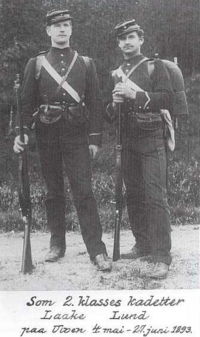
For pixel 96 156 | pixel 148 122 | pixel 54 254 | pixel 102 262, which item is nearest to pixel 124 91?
pixel 148 122

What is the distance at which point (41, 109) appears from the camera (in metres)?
3.71

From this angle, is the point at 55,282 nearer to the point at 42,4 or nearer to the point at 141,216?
the point at 141,216

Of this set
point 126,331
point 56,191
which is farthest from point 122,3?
point 126,331

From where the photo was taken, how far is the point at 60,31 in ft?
12.0

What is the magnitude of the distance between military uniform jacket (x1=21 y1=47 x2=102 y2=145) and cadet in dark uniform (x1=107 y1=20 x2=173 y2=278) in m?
0.15

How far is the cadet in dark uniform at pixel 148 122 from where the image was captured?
356 centimetres

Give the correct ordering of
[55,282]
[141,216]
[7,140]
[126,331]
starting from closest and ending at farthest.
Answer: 1. [126,331]
2. [55,282]
3. [141,216]
4. [7,140]

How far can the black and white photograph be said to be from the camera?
3395 millimetres

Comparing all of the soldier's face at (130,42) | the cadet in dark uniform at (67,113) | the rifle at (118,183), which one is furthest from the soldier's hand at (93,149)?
the soldier's face at (130,42)

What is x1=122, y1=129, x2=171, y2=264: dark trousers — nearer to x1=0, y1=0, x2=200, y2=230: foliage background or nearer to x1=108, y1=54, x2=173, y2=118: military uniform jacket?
x1=108, y1=54, x2=173, y2=118: military uniform jacket

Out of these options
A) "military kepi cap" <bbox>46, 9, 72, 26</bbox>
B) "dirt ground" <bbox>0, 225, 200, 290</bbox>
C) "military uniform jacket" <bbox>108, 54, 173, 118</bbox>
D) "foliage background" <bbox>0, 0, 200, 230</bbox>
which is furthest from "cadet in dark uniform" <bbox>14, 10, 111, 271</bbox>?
"foliage background" <bbox>0, 0, 200, 230</bbox>

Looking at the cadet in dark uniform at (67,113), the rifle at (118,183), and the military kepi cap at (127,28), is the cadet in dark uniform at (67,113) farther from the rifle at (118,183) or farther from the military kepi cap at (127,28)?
the military kepi cap at (127,28)

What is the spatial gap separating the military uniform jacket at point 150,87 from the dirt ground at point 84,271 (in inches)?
38.4

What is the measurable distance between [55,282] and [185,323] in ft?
2.57
